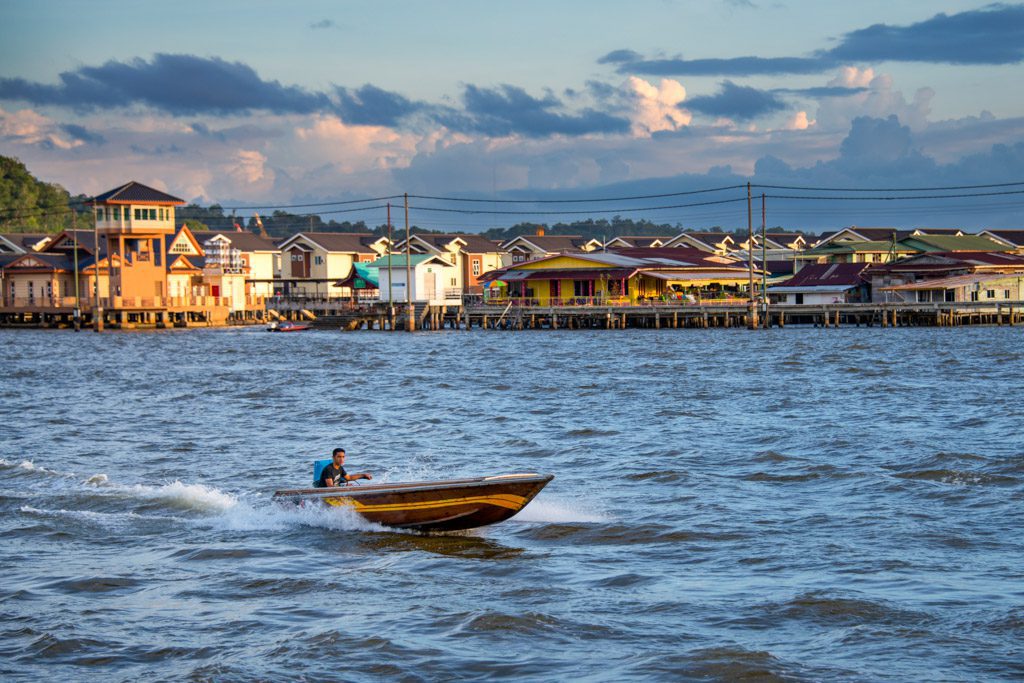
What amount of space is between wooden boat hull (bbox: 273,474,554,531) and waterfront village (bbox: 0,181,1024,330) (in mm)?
65097

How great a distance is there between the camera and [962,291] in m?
86.0

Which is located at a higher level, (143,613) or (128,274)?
(128,274)

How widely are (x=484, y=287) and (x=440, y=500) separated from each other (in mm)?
85529

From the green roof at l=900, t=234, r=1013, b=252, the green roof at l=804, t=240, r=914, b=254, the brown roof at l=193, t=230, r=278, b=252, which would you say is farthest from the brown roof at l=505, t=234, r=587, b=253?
the green roof at l=900, t=234, r=1013, b=252

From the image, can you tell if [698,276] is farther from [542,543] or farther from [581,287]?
[542,543]

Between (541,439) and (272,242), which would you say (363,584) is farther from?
(272,242)

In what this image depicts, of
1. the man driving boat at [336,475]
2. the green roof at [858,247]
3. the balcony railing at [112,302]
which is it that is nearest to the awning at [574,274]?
the balcony railing at [112,302]

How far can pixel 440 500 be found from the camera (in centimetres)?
1739

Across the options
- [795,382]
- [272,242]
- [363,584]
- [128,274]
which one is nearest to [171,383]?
[795,382]

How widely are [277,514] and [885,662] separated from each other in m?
10.3

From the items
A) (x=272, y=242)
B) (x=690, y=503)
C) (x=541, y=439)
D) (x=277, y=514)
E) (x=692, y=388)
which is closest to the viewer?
(x=277, y=514)

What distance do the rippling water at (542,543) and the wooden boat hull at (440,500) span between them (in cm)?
38

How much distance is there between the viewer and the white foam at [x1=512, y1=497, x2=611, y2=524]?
1911cm

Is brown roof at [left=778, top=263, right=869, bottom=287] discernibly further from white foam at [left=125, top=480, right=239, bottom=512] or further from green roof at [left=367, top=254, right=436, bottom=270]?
white foam at [left=125, top=480, right=239, bottom=512]
